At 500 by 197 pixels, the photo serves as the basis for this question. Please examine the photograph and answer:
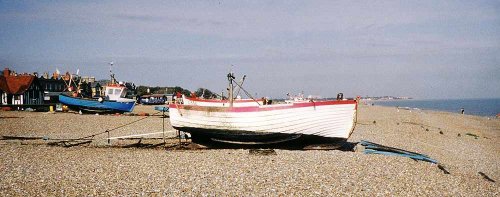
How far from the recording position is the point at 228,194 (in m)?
9.98

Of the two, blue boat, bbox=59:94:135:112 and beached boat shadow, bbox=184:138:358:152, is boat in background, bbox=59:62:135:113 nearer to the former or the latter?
blue boat, bbox=59:94:135:112

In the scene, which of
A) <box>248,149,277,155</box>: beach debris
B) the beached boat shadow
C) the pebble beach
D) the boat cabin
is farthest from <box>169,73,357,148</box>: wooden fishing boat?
the boat cabin

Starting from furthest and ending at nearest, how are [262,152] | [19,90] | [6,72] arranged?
[6,72]
[19,90]
[262,152]

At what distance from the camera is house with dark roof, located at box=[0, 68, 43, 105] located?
60.5 m

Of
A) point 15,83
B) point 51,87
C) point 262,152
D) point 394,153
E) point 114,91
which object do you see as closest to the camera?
point 394,153

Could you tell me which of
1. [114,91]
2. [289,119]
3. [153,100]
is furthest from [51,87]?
[289,119]

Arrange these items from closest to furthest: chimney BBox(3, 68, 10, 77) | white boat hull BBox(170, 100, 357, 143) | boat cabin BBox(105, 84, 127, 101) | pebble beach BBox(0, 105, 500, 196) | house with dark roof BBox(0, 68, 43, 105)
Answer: pebble beach BBox(0, 105, 500, 196)
white boat hull BBox(170, 100, 357, 143)
boat cabin BBox(105, 84, 127, 101)
house with dark roof BBox(0, 68, 43, 105)
chimney BBox(3, 68, 10, 77)

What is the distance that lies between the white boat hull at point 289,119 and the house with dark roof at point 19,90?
5521cm

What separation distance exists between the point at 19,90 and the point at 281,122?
5914 cm

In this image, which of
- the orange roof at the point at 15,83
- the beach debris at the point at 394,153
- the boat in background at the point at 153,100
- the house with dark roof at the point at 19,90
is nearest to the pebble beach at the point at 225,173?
the beach debris at the point at 394,153

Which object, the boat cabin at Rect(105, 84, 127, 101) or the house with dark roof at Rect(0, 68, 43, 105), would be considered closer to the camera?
the boat cabin at Rect(105, 84, 127, 101)

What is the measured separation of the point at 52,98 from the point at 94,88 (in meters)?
25.1

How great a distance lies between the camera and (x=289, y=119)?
1689 cm

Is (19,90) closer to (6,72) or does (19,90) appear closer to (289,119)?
(6,72)
